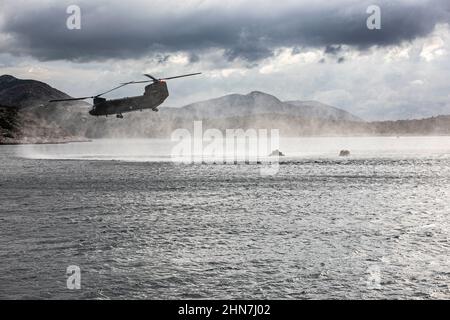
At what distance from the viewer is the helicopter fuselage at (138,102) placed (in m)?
91.8

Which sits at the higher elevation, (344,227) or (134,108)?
(134,108)

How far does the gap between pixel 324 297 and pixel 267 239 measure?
11.4m

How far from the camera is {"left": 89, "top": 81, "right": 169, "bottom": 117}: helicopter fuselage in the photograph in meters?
91.8

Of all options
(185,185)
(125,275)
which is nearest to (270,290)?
(125,275)

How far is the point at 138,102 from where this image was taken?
312ft

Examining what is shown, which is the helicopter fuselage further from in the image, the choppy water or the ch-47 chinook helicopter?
the choppy water

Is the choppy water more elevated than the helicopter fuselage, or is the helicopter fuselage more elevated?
the helicopter fuselage

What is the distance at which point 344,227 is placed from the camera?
3431cm

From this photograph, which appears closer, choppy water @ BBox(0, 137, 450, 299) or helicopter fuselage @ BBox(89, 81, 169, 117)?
choppy water @ BBox(0, 137, 450, 299)
